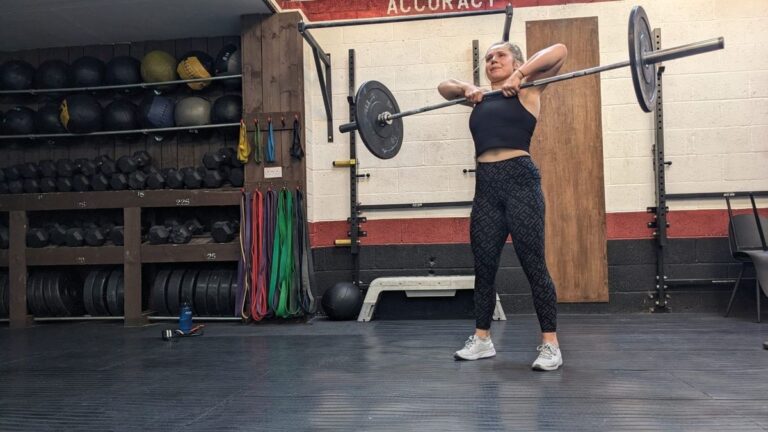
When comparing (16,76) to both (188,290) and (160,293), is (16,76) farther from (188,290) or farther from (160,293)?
(188,290)

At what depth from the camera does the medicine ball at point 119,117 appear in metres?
4.16

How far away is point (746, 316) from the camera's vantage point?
3717 millimetres

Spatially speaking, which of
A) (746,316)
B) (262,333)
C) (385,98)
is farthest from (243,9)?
(746,316)

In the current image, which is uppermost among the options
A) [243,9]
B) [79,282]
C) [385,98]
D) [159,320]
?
[243,9]

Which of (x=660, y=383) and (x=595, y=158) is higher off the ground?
(x=595, y=158)

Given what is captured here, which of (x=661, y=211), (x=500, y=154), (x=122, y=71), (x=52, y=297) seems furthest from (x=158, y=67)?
(x=661, y=211)

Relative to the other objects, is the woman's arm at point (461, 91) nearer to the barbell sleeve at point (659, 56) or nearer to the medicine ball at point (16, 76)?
the barbell sleeve at point (659, 56)

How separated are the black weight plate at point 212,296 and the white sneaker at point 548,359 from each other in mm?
2495

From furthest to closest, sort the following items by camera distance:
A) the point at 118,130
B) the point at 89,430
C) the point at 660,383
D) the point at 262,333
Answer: the point at 118,130
the point at 262,333
the point at 660,383
the point at 89,430

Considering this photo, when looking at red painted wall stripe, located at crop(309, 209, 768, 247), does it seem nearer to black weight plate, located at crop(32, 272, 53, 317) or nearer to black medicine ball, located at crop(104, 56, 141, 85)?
black medicine ball, located at crop(104, 56, 141, 85)

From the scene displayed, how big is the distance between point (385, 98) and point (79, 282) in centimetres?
300

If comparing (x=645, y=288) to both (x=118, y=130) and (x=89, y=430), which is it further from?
(x=118, y=130)

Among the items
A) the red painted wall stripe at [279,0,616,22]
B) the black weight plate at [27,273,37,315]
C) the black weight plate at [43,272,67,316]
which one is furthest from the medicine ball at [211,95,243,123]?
the black weight plate at [27,273,37,315]

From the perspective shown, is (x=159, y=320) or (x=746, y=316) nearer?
(x=746, y=316)
